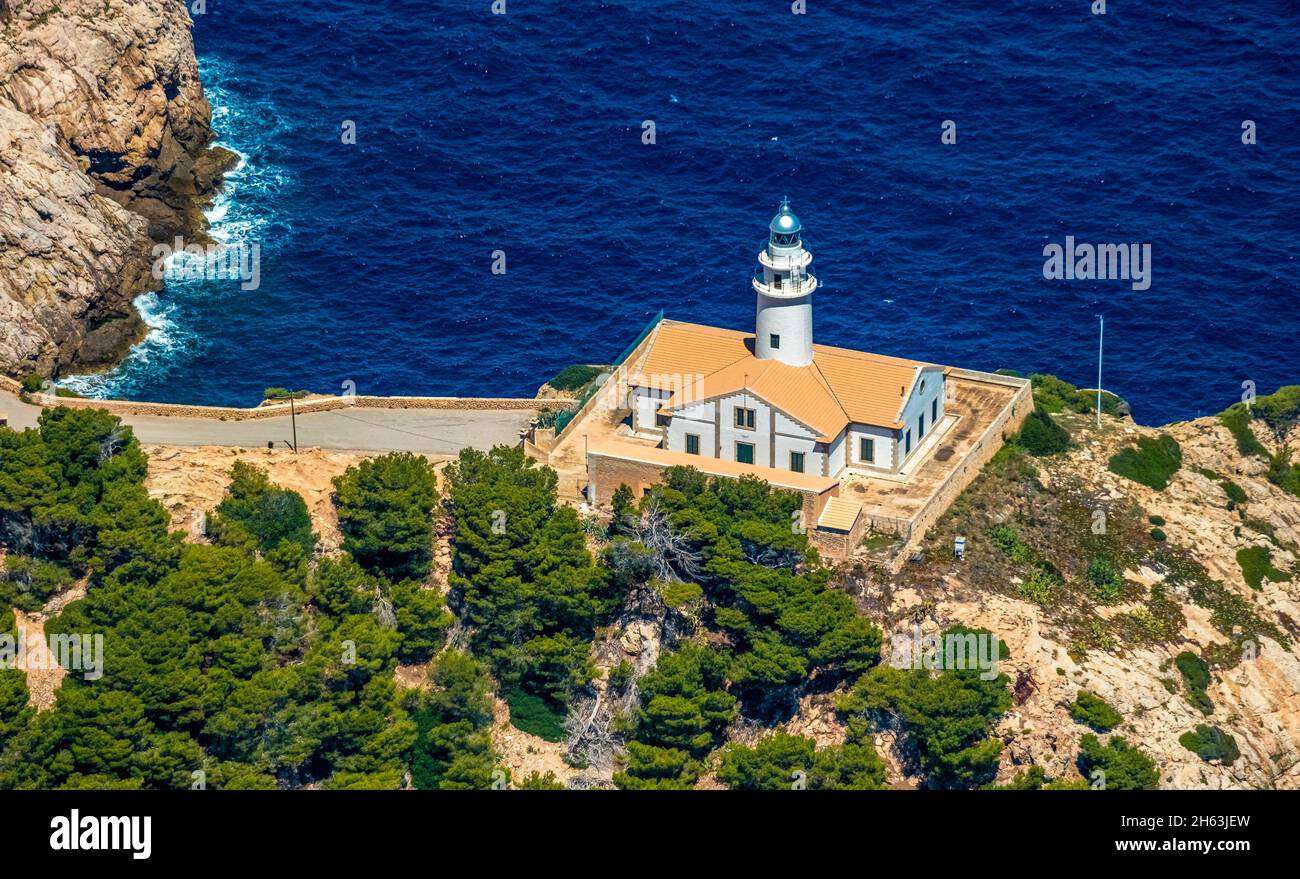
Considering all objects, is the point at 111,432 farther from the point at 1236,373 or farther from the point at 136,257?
the point at 1236,373

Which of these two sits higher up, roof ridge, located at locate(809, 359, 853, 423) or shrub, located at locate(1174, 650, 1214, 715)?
roof ridge, located at locate(809, 359, 853, 423)

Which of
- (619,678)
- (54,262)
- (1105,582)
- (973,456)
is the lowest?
(619,678)

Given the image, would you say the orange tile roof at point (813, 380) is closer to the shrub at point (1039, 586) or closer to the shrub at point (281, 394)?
the shrub at point (1039, 586)

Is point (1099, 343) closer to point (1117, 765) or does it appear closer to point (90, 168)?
point (1117, 765)

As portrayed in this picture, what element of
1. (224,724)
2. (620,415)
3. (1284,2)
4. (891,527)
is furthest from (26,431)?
(1284,2)

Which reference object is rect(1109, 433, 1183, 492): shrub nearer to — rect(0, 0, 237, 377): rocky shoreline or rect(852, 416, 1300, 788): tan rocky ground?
rect(852, 416, 1300, 788): tan rocky ground

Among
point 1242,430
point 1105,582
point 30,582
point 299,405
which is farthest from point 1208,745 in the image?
point 30,582

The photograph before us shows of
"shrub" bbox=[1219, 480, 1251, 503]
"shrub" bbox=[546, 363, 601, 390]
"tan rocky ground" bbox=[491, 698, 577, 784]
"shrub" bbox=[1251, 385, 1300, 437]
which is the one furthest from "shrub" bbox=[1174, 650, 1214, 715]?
"shrub" bbox=[546, 363, 601, 390]
